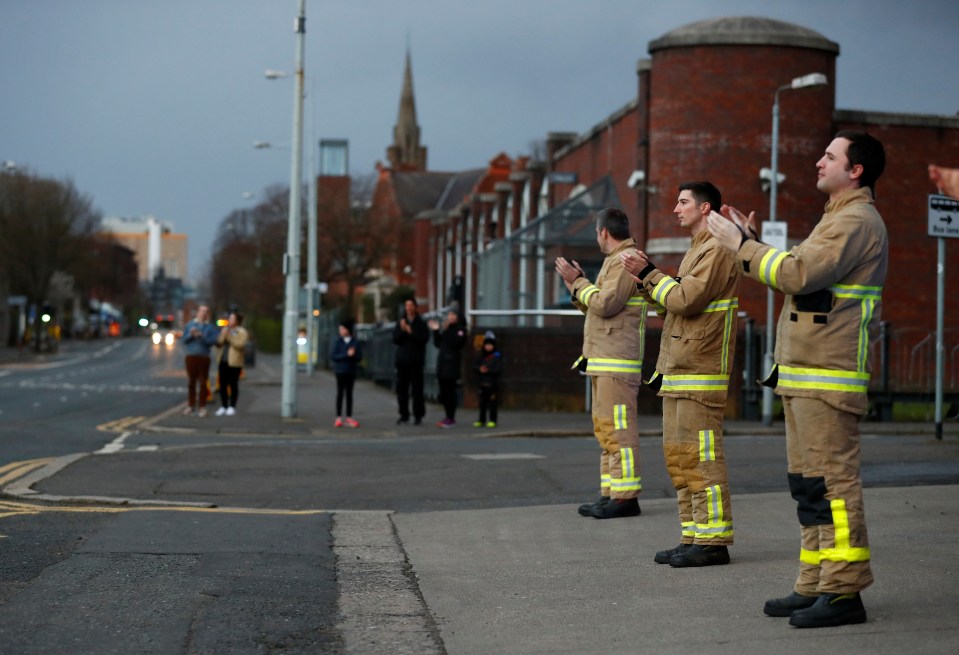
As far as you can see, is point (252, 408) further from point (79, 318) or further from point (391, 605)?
point (79, 318)

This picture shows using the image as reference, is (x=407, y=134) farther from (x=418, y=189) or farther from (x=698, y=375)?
(x=698, y=375)

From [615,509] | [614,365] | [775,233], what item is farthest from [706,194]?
[775,233]

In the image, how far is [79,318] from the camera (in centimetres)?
13425

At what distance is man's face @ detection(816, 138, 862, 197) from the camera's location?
568 cm

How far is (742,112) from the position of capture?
3266 centimetres

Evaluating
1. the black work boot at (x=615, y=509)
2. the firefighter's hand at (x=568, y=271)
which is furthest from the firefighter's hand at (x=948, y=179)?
the black work boot at (x=615, y=509)

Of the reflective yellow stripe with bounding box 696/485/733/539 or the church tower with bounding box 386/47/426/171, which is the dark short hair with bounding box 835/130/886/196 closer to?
the reflective yellow stripe with bounding box 696/485/733/539

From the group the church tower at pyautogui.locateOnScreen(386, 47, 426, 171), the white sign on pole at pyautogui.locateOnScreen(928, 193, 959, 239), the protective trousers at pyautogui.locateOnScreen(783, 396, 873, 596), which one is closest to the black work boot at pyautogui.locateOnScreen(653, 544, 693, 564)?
the protective trousers at pyautogui.locateOnScreen(783, 396, 873, 596)

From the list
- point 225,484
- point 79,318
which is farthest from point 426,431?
point 79,318

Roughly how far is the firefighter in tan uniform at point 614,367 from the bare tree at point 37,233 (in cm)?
7606

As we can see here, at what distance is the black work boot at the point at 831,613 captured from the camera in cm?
546

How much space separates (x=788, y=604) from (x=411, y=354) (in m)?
15.5

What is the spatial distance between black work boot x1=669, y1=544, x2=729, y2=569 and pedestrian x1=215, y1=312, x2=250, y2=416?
16.5 m

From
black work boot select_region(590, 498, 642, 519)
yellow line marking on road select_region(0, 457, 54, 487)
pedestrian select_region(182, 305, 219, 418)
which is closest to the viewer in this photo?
black work boot select_region(590, 498, 642, 519)
